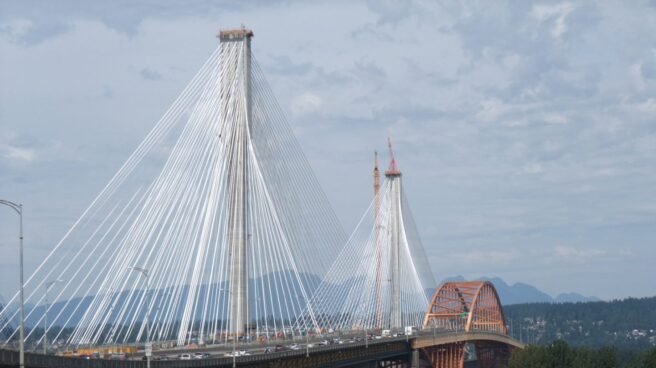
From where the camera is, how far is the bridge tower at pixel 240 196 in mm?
74312

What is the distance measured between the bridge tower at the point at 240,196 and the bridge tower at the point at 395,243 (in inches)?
2255

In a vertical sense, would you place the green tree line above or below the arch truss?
below

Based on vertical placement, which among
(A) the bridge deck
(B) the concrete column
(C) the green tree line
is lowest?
(C) the green tree line

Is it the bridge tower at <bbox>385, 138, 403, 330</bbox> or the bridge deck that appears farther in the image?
the bridge tower at <bbox>385, 138, 403, 330</bbox>

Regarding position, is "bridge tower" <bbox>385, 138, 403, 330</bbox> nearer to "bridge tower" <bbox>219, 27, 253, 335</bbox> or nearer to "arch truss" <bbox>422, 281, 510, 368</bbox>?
"arch truss" <bbox>422, 281, 510, 368</bbox>

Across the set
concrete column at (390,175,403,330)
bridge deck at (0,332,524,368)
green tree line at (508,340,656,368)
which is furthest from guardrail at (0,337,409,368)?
concrete column at (390,175,403,330)

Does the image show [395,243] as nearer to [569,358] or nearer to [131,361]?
[569,358]

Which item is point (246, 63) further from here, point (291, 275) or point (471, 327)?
point (471, 327)

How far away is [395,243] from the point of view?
13538 cm

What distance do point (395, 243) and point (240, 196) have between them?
62551 millimetres

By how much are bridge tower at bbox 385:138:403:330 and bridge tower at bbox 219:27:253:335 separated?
5727 centimetres

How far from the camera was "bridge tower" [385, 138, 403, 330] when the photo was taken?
13315cm

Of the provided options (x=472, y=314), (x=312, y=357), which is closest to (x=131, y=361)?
(x=312, y=357)

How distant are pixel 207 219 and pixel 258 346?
16.1 metres
